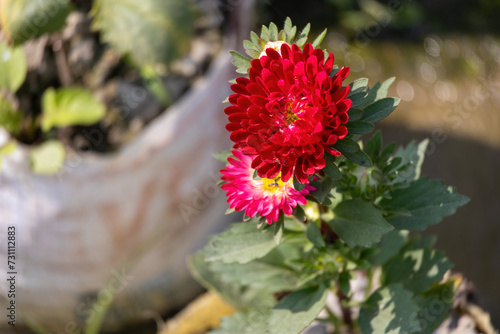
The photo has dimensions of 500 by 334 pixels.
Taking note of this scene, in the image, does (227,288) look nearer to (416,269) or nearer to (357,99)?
(416,269)

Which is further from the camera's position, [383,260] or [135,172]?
[135,172]

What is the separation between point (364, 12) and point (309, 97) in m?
1.49

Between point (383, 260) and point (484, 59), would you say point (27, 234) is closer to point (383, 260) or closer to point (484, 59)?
point (383, 260)

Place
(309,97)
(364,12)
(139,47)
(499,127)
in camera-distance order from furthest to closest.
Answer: (364,12), (499,127), (139,47), (309,97)

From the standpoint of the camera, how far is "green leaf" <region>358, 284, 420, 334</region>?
0.69 metres

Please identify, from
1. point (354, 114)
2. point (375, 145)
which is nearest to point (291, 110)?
point (354, 114)

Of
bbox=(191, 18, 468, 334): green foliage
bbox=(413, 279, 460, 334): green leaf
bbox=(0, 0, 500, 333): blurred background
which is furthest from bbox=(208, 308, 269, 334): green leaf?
bbox=(0, 0, 500, 333): blurred background

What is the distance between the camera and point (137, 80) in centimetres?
143

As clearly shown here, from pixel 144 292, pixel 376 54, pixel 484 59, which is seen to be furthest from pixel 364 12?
pixel 144 292

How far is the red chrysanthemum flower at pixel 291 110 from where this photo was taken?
54 cm

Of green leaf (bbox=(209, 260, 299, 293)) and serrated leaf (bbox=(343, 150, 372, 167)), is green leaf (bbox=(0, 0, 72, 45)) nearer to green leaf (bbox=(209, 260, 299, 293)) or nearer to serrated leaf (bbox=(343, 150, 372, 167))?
green leaf (bbox=(209, 260, 299, 293))

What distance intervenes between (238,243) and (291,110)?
238 mm

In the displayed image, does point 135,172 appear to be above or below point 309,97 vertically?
below

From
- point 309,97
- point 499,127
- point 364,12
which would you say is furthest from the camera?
point 364,12
